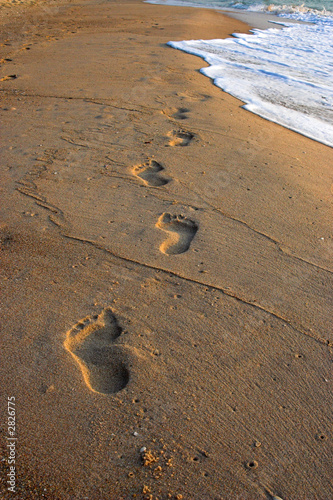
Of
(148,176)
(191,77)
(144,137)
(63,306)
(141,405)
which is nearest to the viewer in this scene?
(141,405)

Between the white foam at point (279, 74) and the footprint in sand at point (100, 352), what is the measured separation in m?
3.40

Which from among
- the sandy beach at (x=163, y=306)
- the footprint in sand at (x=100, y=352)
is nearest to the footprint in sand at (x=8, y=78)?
the sandy beach at (x=163, y=306)

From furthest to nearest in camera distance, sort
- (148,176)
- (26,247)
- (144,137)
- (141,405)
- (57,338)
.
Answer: (144,137), (148,176), (26,247), (57,338), (141,405)

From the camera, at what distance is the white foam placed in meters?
4.93

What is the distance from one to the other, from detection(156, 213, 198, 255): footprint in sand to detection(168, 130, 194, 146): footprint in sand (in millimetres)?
1291

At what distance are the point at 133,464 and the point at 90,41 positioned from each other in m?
8.06

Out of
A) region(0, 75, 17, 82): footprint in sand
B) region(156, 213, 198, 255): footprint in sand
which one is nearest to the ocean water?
region(156, 213, 198, 255): footprint in sand

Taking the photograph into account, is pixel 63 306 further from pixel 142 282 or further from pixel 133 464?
pixel 133 464

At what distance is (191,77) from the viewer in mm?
5871

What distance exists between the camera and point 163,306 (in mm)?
2164

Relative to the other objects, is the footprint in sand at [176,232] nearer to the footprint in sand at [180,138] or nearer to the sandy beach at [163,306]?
the sandy beach at [163,306]

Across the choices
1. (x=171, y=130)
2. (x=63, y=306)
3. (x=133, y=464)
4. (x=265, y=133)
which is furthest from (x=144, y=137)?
(x=133, y=464)

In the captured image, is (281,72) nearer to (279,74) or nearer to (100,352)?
(279,74)

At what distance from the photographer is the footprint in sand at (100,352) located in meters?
1.79
